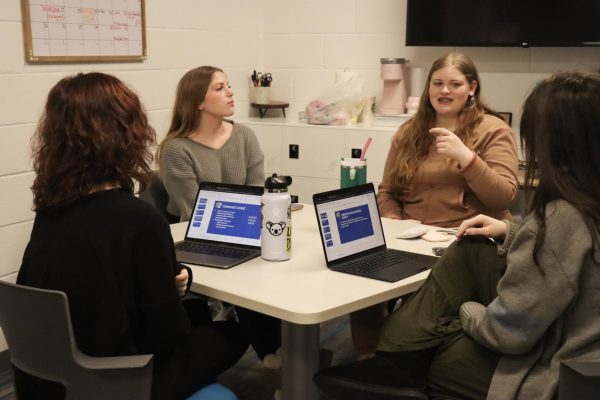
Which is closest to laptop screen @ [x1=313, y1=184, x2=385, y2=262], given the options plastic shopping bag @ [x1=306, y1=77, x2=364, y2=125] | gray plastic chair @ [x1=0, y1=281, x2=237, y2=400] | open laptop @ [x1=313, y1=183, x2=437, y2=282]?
open laptop @ [x1=313, y1=183, x2=437, y2=282]

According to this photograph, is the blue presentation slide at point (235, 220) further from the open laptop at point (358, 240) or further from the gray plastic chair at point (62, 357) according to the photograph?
the gray plastic chair at point (62, 357)

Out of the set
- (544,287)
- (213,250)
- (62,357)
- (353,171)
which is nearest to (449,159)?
(353,171)

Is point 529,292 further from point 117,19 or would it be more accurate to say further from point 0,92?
point 117,19

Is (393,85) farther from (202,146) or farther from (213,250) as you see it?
(213,250)

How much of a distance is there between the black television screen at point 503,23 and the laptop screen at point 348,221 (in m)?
1.80

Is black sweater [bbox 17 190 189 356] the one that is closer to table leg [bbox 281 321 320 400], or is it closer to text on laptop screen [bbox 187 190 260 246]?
table leg [bbox 281 321 320 400]

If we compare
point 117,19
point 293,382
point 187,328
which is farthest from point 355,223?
point 117,19

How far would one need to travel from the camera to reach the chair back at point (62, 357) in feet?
4.56

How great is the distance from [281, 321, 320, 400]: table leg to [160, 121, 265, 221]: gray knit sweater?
879 mm

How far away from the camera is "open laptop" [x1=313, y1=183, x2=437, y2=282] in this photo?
190 cm

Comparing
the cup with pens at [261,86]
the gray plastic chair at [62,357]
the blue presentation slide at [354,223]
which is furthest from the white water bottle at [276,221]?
the cup with pens at [261,86]

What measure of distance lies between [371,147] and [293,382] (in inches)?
78.5

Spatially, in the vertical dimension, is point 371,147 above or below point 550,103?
below

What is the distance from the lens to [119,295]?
58.5 inches
